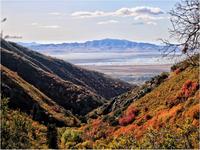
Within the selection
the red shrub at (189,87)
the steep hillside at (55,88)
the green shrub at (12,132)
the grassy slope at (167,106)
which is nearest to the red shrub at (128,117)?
the grassy slope at (167,106)

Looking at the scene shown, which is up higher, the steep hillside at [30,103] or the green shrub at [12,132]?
the green shrub at [12,132]

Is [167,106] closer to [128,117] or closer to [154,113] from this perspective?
[154,113]

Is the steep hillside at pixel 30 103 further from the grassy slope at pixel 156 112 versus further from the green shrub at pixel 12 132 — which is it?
the green shrub at pixel 12 132

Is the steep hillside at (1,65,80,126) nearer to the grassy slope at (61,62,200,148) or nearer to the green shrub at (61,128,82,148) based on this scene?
the grassy slope at (61,62,200,148)

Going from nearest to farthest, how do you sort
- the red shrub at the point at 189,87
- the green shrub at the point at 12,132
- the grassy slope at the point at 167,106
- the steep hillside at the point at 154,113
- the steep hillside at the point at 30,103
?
the green shrub at the point at 12,132
the steep hillside at the point at 154,113
the grassy slope at the point at 167,106
the red shrub at the point at 189,87
the steep hillside at the point at 30,103

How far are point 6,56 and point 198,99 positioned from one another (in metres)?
139

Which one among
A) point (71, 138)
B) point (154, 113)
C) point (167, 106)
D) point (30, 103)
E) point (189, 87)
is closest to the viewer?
point (189, 87)

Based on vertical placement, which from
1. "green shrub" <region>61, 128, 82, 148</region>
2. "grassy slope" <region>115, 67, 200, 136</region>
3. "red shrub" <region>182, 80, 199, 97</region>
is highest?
"red shrub" <region>182, 80, 199, 97</region>

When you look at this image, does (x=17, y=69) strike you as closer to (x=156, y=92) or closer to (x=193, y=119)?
(x=156, y=92)

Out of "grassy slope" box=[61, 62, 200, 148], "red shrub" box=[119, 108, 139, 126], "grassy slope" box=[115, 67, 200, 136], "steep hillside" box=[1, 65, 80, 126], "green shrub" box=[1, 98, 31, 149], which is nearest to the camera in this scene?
"green shrub" box=[1, 98, 31, 149]

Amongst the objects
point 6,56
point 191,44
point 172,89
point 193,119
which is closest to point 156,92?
point 172,89

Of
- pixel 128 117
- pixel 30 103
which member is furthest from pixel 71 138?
pixel 30 103

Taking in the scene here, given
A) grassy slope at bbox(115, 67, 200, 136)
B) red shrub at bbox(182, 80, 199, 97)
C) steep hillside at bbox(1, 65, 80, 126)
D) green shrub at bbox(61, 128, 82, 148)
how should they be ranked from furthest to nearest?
1. steep hillside at bbox(1, 65, 80, 126)
2. green shrub at bbox(61, 128, 82, 148)
3. red shrub at bbox(182, 80, 199, 97)
4. grassy slope at bbox(115, 67, 200, 136)

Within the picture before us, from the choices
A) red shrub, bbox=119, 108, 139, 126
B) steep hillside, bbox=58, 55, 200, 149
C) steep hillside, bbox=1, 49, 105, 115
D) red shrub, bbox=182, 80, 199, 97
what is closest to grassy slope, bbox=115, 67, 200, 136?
Answer: steep hillside, bbox=58, 55, 200, 149
